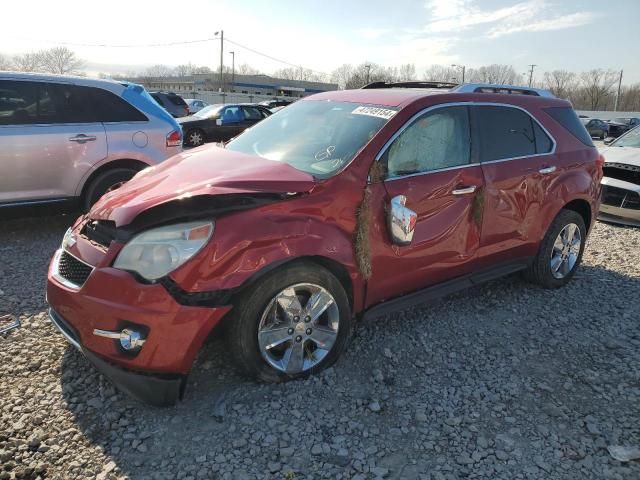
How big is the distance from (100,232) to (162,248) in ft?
1.79

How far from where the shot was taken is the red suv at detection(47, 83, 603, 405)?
254 cm

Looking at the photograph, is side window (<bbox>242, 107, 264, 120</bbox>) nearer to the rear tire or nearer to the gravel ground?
the rear tire

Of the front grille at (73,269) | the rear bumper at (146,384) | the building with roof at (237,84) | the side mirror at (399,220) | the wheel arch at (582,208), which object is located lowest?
the rear bumper at (146,384)

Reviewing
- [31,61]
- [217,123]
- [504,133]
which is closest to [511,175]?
[504,133]

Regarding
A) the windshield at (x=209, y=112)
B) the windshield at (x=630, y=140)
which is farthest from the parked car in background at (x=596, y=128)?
the windshield at (x=630, y=140)

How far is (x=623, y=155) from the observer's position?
7.73 m

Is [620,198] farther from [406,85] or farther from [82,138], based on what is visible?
[82,138]

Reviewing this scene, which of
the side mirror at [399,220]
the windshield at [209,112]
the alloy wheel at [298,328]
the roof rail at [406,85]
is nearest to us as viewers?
the alloy wheel at [298,328]

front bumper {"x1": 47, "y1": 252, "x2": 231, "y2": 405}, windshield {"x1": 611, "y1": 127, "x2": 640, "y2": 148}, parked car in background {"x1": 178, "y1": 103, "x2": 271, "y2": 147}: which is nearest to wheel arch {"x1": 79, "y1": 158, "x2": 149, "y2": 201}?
front bumper {"x1": 47, "y1": 252, "x2": 231, "y2": 405}

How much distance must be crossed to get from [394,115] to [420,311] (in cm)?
163

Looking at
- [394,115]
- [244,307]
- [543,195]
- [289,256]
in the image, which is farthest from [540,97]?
[244,307]

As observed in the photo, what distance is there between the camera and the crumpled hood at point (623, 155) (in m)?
7.42

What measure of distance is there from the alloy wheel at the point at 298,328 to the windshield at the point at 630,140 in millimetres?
7505

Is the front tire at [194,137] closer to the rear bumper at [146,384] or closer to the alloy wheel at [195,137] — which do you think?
the alloy wheel at [195,137]
